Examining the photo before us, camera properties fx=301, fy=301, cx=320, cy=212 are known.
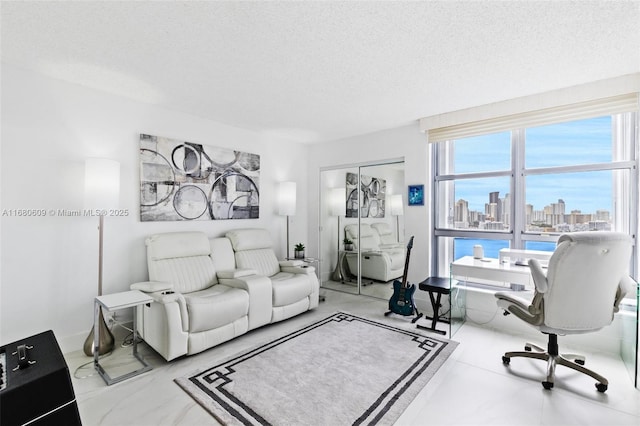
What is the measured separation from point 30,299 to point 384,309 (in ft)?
11.7

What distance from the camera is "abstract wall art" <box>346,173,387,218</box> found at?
4328 millimetres

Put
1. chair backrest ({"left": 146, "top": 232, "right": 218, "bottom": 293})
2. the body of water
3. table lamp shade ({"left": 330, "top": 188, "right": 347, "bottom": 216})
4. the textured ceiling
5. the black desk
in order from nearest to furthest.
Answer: the black desk < the textured ceiling < chair backrest ({"left": 146, "top": 232, "right": 218, "bottom": 293}) < the body of water < table lamp shade ({"left": 330, "top": 188, "right": 347, "bottom": 216})

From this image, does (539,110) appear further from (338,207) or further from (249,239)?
(249,239)

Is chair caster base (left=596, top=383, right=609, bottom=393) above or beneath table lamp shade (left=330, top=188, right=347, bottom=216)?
beneath

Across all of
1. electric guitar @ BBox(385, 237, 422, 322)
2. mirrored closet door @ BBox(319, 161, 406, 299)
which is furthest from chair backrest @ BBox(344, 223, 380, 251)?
electric guitar @ BBox(385, 237, 422, 322)

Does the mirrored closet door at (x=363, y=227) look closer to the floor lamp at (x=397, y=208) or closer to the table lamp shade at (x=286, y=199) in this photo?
the floor lamp at (x=397, y=208)

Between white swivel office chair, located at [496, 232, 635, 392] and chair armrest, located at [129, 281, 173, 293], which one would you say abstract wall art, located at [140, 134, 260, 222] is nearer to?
chair armrest, located at [129, 281, 173, 293]

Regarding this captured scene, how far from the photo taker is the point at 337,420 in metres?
1.81

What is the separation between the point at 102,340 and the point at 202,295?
88 cm

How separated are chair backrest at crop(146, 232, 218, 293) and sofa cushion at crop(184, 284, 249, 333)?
0.66ft

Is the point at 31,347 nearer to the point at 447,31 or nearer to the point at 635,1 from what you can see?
the point at 447,31

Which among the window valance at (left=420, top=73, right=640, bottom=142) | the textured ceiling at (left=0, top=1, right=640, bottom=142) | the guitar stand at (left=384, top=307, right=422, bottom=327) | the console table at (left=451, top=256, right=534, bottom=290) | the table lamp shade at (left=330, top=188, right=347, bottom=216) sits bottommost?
the guitar stand at (left=384, top=307, right=422, bottom=327)

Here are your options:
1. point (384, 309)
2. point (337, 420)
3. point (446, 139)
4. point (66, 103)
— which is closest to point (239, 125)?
point (66, 103)

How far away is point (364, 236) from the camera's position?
4.57 metres
